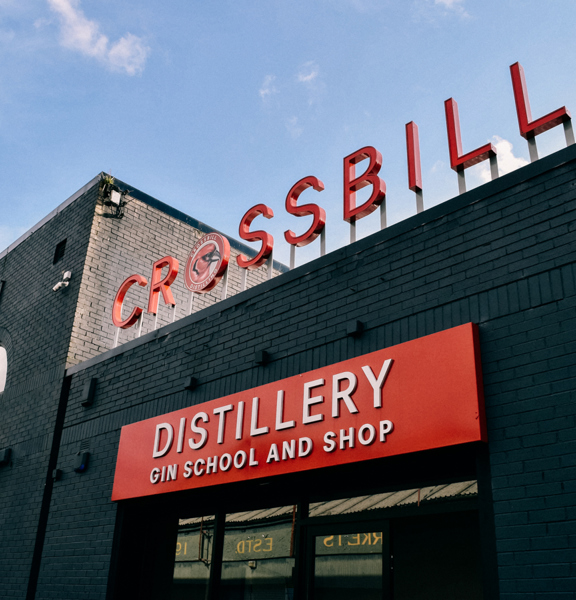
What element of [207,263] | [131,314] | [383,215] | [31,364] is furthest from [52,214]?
[383,215]

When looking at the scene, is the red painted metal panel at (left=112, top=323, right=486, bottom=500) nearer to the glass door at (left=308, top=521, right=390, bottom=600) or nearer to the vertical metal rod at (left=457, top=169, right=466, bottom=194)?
the glass door at (left=308, top=521, right=390, bottom=600)

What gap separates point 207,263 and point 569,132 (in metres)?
5.20

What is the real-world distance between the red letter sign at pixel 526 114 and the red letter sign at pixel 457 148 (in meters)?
0.37

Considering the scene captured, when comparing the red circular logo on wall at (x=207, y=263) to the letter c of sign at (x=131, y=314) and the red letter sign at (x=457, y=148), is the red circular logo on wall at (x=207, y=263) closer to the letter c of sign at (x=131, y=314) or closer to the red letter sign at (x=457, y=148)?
the letter c of sign at (x=131, y=314)

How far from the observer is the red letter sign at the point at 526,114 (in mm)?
5672

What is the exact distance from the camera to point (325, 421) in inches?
240

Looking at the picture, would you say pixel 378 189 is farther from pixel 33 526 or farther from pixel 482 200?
pixel 33 526

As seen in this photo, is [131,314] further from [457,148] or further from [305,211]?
[457,148]

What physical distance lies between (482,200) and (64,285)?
8.65 m

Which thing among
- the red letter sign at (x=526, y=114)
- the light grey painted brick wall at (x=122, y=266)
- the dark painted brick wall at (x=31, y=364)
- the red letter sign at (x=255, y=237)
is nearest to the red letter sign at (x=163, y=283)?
the red letter sign at (x=255, y=237)

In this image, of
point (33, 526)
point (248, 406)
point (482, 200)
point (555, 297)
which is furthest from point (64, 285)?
point (555, 297)

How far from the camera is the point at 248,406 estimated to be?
704 centimetres

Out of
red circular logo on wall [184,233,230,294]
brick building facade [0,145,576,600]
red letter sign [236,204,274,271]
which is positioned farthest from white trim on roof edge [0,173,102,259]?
red letter sign [236,204,274,271]

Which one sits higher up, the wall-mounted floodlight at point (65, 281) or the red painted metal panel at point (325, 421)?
the wall-mounted floodlight at point (65, 281)
